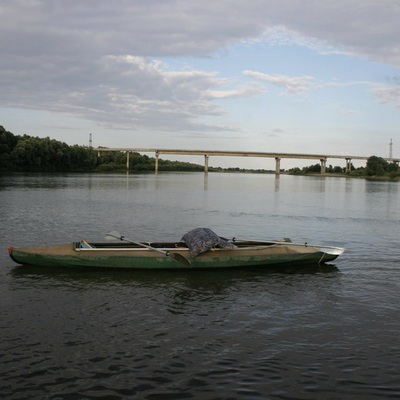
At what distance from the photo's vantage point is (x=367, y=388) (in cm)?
999

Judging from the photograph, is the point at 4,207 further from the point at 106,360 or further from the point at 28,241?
the point at 106,360

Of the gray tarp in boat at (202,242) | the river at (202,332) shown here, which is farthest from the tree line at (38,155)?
the gray tarp in boat at (202,242)

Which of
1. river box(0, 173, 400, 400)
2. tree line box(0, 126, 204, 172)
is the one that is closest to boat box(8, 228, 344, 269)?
river box(0, 173, 400, 400)

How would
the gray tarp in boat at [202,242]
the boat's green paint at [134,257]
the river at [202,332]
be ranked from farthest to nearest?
the gray tarp in boat at [202,242]
the boat's green paint at [134,257]
the river at [202,332]

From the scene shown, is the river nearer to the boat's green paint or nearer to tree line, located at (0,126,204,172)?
the boat's green paint

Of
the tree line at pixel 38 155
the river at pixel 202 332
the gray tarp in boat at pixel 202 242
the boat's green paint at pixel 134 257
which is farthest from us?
the tree line at pixel 38 155

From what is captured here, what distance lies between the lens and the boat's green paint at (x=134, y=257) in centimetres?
1830

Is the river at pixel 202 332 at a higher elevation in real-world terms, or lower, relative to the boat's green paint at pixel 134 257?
lower

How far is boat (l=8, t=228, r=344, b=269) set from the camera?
60.1 ft

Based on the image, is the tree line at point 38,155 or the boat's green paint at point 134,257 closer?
the boat's green paint at point 134,257

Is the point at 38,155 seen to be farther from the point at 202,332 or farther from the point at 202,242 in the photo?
the point at 202,332

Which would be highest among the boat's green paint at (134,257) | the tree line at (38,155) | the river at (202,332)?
the tree line at (38,155)

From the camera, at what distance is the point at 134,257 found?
60.7 ft

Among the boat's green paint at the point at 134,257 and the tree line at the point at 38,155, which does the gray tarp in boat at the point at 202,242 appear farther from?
the tree line at the point at 38,155
